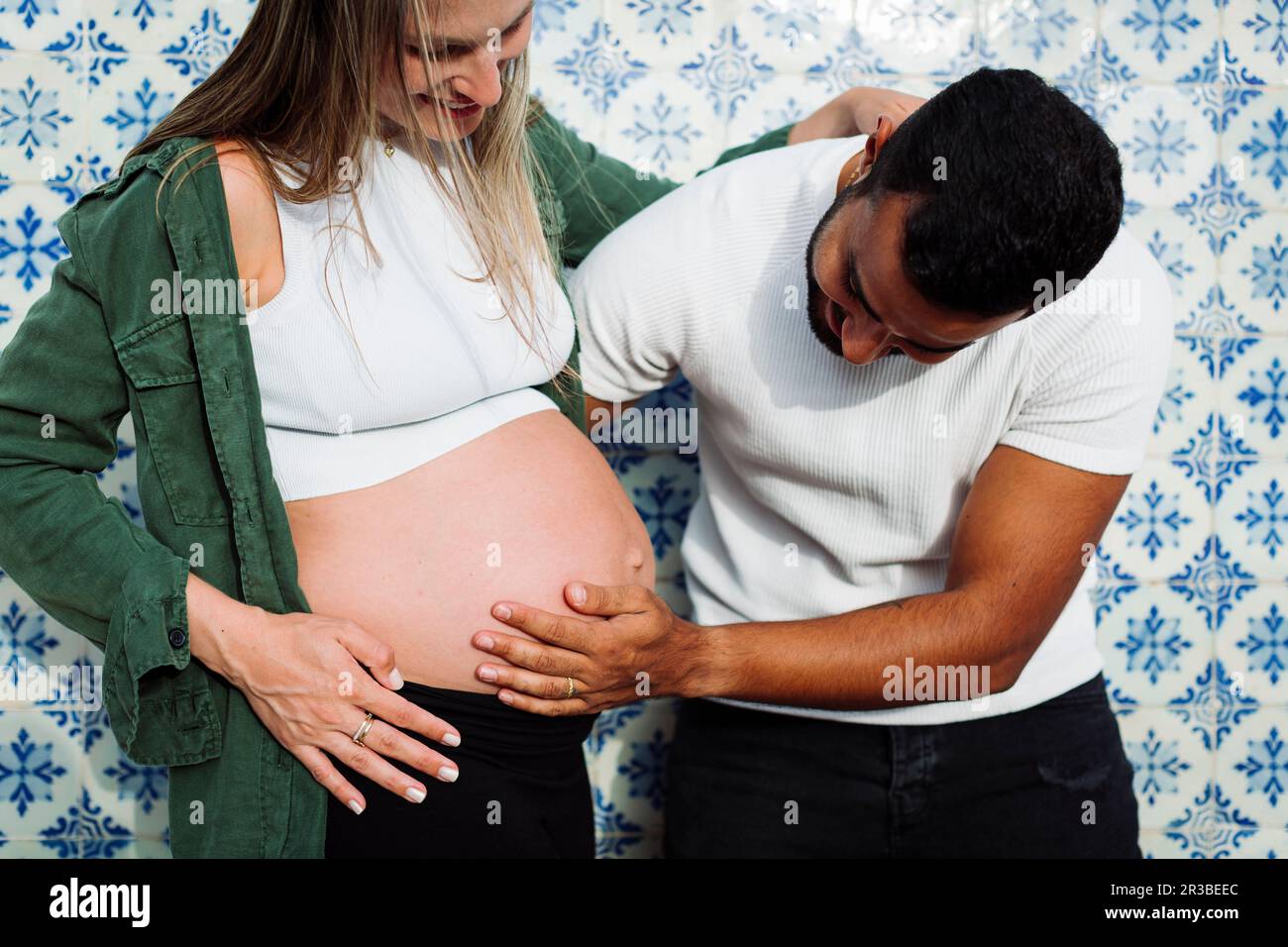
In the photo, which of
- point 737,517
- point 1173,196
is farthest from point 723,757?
point 1173,196

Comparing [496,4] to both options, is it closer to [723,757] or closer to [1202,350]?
[723,757]

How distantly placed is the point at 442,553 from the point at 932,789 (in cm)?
70

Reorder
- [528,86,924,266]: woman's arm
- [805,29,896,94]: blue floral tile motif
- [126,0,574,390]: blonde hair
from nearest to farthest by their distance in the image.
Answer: [126,0,574,390]: blonde hair → [528,86,924,266]: woman's arm → [805,29,896,94]: blue floral tile motif

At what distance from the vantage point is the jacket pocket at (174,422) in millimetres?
896

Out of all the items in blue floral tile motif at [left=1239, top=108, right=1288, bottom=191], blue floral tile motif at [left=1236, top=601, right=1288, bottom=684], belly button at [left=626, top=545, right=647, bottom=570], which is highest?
blue floral tile motif at [left=1239, top=108, right=1288, bottom=191]

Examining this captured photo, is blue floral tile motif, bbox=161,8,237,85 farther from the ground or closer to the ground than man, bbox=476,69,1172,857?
farther from the ground

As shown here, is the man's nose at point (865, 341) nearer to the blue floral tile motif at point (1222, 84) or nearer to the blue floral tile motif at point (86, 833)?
the blue floral tile motif at point (1222, 84)

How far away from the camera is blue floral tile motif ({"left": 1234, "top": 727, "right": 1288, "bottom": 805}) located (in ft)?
5.27

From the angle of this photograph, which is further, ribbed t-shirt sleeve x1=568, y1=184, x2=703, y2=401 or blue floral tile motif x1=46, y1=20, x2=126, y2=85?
blue floral tile motif x1=46, y1=20, x2=126, y2=85

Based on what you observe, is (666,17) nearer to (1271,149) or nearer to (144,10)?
(144,10)

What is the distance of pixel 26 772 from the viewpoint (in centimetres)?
147

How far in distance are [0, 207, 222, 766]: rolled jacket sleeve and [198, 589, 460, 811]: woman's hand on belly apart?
0.18 ft

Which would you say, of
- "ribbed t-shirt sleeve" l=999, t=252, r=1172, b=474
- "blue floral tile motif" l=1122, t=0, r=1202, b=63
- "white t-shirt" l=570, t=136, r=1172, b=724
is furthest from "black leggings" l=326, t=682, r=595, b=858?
"blue floral tile motif" l=1122, t=0, r=1202, b=63

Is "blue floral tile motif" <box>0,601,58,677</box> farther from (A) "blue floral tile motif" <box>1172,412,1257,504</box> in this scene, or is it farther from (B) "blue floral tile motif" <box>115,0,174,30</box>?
(A) "blue floral tile motif" <box>1172,412,1257,504</box>
